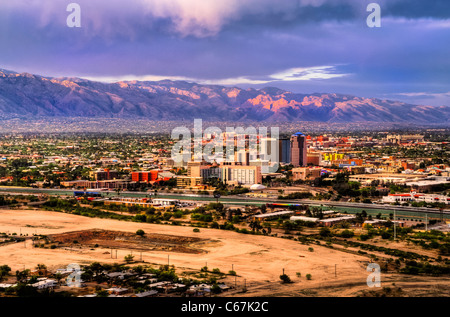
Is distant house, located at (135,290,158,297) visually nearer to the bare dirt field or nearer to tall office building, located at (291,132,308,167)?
the bare dirt field

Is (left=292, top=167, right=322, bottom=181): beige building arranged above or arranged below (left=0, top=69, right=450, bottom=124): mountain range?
below

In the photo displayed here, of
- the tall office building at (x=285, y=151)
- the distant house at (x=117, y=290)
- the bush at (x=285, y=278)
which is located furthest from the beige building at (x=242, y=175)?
the distant house at (x=117, y=290)

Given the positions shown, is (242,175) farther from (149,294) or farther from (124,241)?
(149,294)

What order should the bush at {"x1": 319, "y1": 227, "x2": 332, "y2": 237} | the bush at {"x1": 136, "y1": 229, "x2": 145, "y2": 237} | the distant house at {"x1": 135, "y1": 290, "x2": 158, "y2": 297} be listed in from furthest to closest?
the bush at {"x1": 319, "y1": 227, "x2": 332, "y2": 237}
the bush at {"x1": 136, "y1": 229, "x2": 145, "y2": 237}
the distant house at {"x1": 135, "y1": 290, "x2": 158, "y2": 297}

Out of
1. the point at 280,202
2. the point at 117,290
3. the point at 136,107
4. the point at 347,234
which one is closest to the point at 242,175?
the point at 280,202

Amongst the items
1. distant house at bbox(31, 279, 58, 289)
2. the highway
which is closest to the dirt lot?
distant house at bbox(31, 279, 58, 289)
